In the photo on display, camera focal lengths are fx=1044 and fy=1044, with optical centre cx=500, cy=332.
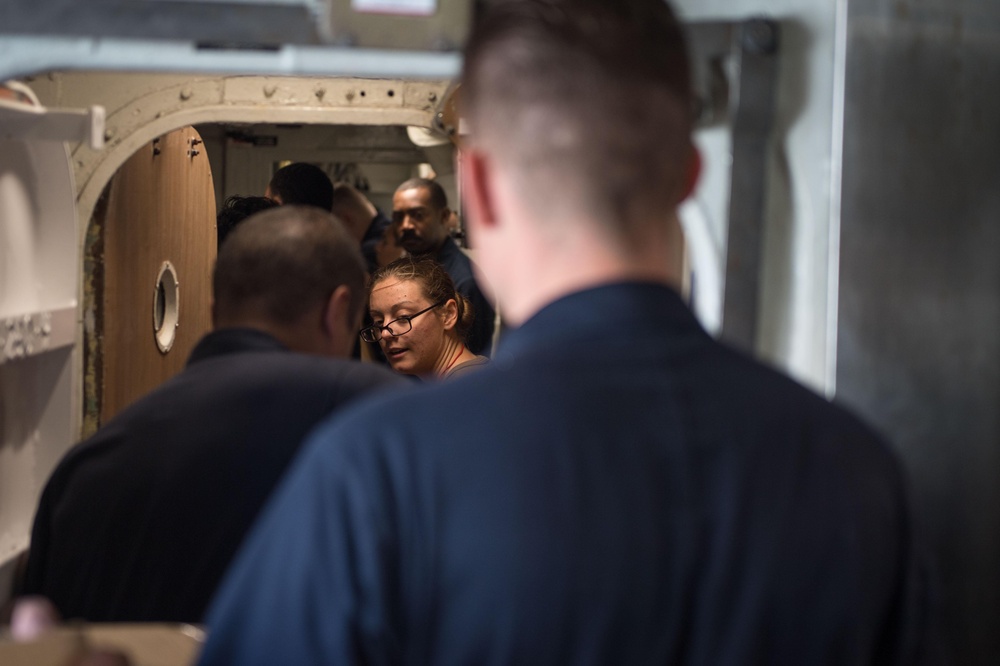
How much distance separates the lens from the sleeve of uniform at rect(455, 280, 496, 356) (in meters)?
4.48

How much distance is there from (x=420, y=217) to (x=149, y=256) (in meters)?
1.44

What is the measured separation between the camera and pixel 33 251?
2.29 m

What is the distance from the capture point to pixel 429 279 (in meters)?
3.23

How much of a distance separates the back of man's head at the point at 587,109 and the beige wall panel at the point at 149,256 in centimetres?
295

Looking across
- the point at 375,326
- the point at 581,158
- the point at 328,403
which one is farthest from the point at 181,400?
the point at 375,326

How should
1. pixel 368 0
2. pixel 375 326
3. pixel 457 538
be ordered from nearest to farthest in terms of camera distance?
pixel 457 538
pixel 368 0
pixel 375 326

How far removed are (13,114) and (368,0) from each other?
0.69 m

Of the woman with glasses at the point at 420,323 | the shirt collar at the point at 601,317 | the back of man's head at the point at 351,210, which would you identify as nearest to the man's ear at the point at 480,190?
the shirt collar at the point at 601,317

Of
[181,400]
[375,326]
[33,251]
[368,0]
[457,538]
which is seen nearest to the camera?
[457,538]

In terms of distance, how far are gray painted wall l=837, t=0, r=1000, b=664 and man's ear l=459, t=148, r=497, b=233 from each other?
72cm

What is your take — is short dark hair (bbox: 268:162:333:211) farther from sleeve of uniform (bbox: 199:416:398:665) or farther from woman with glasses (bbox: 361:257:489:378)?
sleeve of uniform (bbox: 199:416:398:665)

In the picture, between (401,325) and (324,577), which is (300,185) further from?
(324,577)

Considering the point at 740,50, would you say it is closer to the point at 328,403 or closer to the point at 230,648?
the point at 328,403

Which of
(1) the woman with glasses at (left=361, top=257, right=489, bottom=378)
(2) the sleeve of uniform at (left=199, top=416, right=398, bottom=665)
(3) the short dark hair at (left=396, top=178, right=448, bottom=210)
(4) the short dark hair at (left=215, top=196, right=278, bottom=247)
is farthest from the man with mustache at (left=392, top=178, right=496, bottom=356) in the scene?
(2) the sleeve of uniform at (left=199, top=416, right=398, bottom=665)
